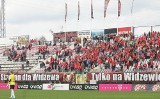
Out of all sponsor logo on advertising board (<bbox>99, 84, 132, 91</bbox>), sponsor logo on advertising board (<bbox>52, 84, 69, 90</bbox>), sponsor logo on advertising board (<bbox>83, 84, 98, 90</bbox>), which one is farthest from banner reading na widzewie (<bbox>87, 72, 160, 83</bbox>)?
sponsor logo on advertising board (<bbox>52, 84, 69, 90</bbox>)

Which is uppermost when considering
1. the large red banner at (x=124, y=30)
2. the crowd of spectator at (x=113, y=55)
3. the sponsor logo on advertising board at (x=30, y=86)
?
the large red banner at (x=124, y=30)

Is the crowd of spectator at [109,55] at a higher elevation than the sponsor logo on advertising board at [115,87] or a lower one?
higher

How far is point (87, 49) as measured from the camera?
63125 mm

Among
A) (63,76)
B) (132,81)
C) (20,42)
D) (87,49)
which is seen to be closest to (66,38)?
(20,42)

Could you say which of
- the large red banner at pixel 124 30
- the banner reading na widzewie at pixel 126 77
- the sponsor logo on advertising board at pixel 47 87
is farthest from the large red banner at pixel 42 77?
the large red banner at pixel 124 30

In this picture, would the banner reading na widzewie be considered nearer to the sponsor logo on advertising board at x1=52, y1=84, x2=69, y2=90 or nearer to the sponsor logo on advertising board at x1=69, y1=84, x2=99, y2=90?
the sponsor logo on advertising board at x1=69, y1=84, x2=99, y2=90

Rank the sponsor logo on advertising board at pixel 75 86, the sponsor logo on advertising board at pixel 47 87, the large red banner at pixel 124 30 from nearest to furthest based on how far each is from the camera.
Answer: the sponsor logo on advertising board at pixel 75 86 < the sponsor logo on advertising board at pixel 47 87 < the large red banner at pixel 124 30

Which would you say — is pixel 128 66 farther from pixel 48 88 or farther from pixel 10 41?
pixel 10 41

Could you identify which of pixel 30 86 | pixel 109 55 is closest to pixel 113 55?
pixel 109 55

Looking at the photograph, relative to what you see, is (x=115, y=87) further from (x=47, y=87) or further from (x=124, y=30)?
(x=124, y=30)

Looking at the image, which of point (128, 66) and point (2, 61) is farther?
point (2, 61)

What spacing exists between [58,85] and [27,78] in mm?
8373

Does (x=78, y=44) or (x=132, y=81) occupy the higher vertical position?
(x=78, y=44)

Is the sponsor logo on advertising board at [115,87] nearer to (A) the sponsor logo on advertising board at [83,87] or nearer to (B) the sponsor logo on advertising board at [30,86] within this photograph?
(A) the sponsor logo on advertising board at [83,87]
